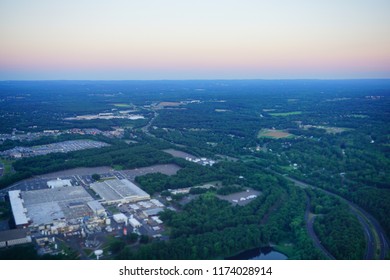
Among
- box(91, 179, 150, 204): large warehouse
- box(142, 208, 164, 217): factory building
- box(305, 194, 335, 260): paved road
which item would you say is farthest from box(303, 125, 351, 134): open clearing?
box(142, 208, 164, 217): factory building

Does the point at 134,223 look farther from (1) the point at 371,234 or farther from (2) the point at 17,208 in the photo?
(1) the point at 371,234

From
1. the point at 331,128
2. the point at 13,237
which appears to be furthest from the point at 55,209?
the point at 331,128

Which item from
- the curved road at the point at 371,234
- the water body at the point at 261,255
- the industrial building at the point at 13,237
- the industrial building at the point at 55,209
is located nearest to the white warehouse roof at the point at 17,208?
the industrial building at the point at 55,209

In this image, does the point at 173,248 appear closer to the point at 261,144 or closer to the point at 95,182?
the point at 95,182

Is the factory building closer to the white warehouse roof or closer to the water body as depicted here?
the water body

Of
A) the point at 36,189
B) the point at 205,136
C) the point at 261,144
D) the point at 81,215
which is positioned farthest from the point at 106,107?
the point at 81,215
